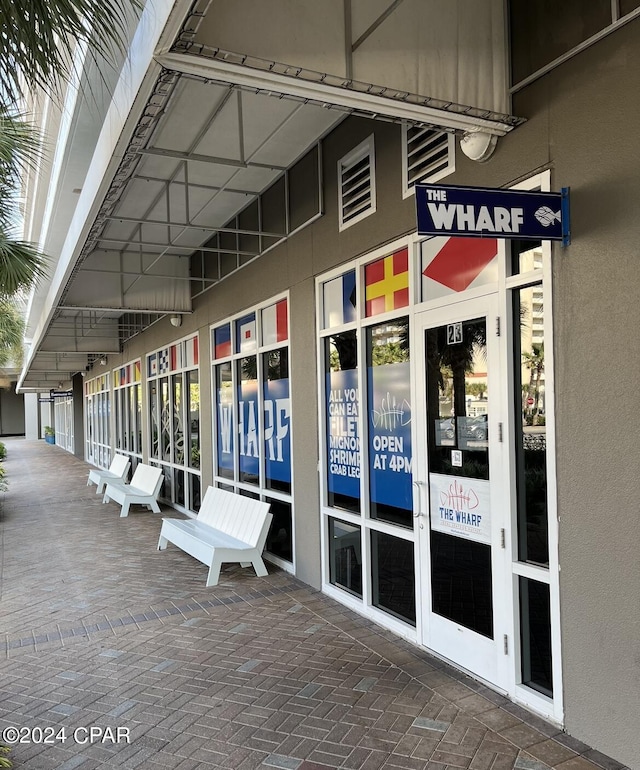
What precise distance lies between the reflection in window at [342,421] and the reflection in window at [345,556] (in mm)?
215

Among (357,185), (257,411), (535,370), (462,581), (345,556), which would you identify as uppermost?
(357,185)

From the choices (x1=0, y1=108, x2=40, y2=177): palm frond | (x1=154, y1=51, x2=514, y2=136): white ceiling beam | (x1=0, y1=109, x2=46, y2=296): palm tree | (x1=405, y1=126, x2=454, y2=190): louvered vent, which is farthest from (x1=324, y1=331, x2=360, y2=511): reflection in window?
(x1=0, y1=109, x2=46, y2=296): palm tree

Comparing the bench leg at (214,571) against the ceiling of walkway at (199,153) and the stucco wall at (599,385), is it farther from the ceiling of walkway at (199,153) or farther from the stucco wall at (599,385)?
the stucco wall at (599,385)

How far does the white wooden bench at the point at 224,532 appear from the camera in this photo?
627cm

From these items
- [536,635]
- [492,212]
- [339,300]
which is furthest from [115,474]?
[492,212]

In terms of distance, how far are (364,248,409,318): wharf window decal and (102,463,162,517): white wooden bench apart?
273 inches

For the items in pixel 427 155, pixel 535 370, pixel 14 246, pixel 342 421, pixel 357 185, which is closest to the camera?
pixel 535 370

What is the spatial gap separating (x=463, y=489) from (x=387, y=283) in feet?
5.91

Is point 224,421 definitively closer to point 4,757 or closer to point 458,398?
point 458,398

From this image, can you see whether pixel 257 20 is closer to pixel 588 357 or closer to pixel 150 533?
pixel 588 357

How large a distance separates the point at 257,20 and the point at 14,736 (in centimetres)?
399

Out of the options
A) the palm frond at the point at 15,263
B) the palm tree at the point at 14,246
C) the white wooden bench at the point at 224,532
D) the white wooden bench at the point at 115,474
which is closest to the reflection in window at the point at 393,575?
the white wooden bench at the point at 224,532

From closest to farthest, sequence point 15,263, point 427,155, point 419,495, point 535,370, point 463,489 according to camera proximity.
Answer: point 535,370
point 463,489
point 427,155
point 419,495
point 15,263

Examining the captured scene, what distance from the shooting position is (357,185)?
17.4 ft
